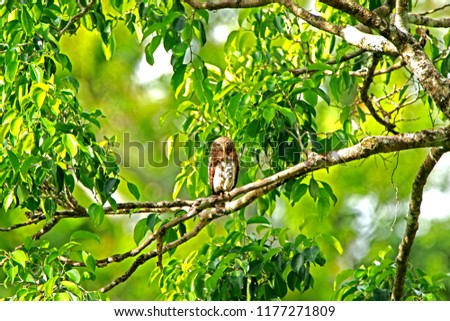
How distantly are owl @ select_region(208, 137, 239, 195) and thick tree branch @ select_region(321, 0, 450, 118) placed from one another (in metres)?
1.31

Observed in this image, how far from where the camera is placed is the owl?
14.8ft

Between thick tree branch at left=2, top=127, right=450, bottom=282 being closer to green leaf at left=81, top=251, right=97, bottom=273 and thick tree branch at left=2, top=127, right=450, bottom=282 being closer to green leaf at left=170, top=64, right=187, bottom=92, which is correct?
green leaf at left=81, top=251, right=97, bottom=273

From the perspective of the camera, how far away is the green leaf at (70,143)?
3.28m

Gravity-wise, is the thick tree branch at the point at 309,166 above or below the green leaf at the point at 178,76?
below

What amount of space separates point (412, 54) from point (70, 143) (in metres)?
1.34

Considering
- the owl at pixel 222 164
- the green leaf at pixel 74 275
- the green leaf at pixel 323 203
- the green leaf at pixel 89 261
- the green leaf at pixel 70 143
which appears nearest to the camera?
the green leaf at pixel 70 143

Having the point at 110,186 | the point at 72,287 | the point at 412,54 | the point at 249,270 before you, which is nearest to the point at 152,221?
the point at 110,186

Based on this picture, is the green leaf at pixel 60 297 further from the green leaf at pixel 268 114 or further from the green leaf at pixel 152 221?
the green leaf at pixel 268 114

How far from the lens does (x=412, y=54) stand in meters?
3.40

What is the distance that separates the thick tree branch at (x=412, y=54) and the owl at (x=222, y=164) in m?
1.31

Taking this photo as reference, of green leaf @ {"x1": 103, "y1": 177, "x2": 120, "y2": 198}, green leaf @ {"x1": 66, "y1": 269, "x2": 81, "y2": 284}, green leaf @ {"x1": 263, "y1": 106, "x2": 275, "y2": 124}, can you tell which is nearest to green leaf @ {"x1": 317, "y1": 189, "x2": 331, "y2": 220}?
green leaf @ {"x1": 263, "y1": 106, "x2": 275, "y2": 124}

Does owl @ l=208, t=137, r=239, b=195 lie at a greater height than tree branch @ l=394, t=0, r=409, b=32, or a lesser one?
lesser

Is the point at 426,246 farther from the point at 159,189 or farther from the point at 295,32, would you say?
the point at 295,32

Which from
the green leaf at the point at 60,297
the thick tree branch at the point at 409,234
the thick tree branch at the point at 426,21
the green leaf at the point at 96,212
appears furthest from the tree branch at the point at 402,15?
the green leaf at the point at 60,297
